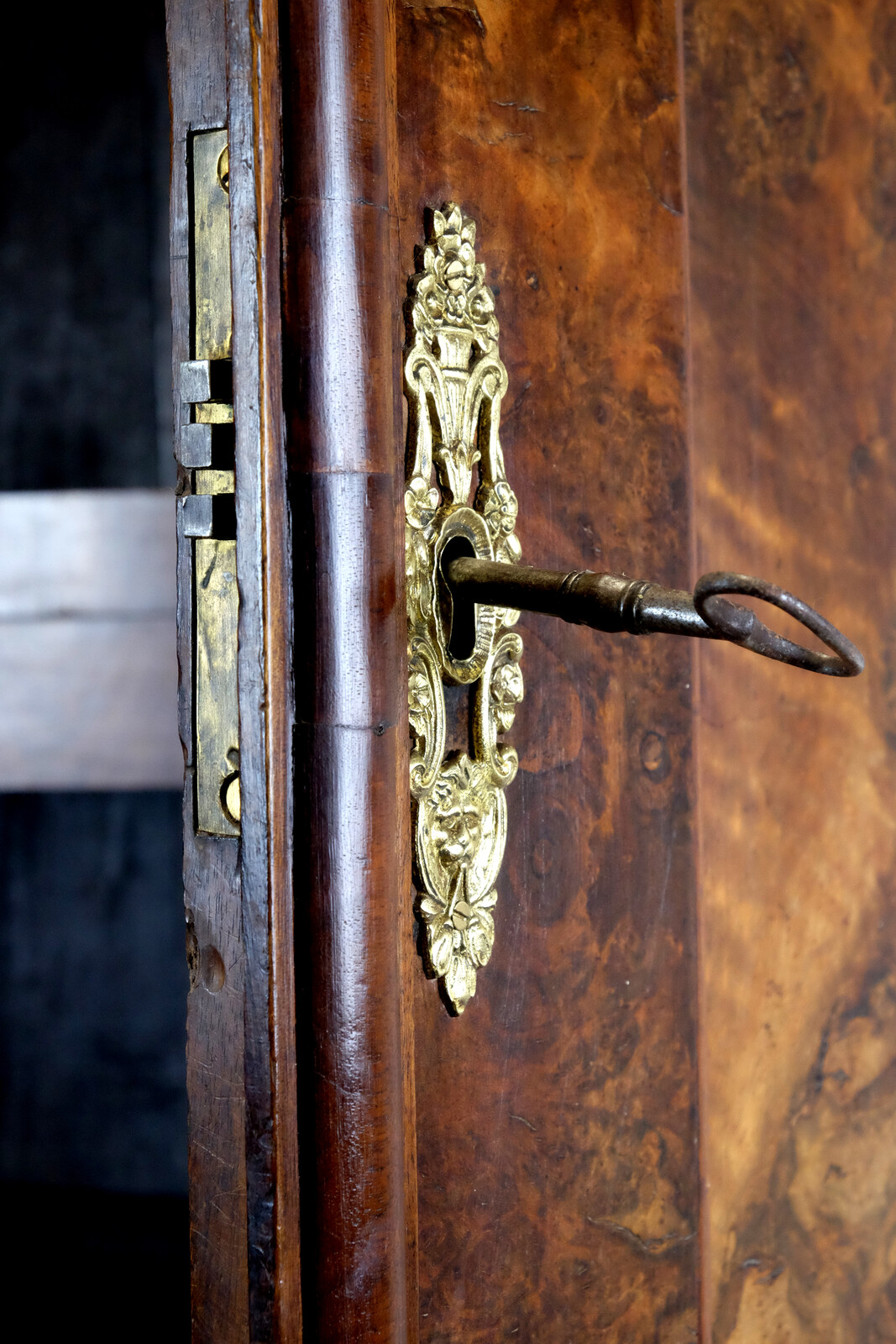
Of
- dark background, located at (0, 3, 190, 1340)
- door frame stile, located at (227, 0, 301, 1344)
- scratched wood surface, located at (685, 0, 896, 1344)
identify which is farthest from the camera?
dark background, located at (0, 3, 190, 1340)

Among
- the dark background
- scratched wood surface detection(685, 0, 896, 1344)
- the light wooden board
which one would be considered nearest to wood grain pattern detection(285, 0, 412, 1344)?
scratched wood surface detection(685, 0, 896, 1344)

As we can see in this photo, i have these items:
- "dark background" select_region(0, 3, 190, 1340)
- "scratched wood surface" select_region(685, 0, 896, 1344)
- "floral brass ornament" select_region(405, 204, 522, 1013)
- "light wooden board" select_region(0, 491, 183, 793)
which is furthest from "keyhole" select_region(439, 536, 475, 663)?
"dark background" select_region(0, 3, 190, 1340)

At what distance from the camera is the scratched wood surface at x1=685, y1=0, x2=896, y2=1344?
25.5 inches

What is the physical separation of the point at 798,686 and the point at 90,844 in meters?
0.75

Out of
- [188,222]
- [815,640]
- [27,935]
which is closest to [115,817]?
[27,935]

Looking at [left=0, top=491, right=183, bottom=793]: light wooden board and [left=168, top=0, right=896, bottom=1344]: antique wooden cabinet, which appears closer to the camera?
[left=168, top=0, right=896, bottom=1344]: antique wooden cabinet

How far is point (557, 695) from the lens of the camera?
1.81ft

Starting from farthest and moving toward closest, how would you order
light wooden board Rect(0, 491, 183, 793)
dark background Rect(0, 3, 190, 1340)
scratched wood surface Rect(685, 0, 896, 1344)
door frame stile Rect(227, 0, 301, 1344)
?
1. dark background Rect(0, 3, 190, 1340)
2. light wooden board Rect(0, 491, 183, 793)
3. scratched wood surface Rect(685, 0, 896, 1344)
4. door frame stile Rect(227, 0, 301, 1344)

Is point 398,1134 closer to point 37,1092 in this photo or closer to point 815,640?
point 815,640

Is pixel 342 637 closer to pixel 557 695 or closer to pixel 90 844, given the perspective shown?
pixel 557 695

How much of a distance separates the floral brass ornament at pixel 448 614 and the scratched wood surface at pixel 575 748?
1 centimetres

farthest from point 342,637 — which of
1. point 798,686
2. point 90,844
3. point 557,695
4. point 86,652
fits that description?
point 90,844

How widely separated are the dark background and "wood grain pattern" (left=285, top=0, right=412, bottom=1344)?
29.3 inches

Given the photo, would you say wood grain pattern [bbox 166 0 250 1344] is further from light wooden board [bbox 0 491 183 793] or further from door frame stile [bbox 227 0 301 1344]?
light wooden board [bbox 0 491 183 793]
